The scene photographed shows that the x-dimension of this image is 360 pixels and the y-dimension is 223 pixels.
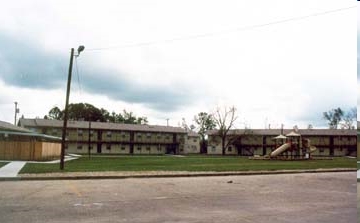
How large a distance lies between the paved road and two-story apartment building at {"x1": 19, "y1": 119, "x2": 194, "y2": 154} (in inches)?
2474

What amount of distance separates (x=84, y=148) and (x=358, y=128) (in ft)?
248

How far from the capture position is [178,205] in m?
10.2

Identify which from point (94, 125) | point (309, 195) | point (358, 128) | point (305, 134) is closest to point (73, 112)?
point (94, 125)

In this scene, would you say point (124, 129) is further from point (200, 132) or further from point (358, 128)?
point (358, 128)

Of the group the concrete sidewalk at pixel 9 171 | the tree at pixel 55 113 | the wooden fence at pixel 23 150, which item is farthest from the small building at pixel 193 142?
the concrete sidewalk at pixel 9 171

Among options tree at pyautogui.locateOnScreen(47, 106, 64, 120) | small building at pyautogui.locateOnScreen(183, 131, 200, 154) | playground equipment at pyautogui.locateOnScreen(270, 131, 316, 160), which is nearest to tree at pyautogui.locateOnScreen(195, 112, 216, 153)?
small building at pyautogui.locateOnScreen(183, 131, 200, 154)

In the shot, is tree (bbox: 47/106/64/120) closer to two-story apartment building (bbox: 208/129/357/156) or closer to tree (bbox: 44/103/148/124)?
tree (bbox: 44/103/148/124)

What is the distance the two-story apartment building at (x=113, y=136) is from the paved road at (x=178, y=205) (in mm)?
62828

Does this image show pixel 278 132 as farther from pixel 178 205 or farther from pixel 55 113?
pixel 178 205

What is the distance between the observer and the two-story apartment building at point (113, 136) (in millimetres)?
76512

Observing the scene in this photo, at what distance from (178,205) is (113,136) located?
239 feet

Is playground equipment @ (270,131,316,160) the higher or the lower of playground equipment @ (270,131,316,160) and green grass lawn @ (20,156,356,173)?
the higher

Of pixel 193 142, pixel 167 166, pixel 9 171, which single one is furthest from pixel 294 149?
pixel 193 142

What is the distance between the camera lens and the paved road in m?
8.43
